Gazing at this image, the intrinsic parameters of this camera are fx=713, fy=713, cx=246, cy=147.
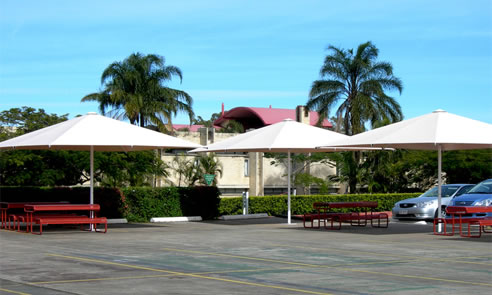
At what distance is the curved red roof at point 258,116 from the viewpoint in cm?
7725

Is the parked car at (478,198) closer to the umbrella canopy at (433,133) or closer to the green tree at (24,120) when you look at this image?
the umbrella canopy at (433,133)

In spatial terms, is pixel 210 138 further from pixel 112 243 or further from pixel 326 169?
pixel 112 243

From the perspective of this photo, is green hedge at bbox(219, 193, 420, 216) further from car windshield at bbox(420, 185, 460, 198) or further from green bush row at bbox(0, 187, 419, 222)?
car windshield at bbox(420, 185, 460, 198)

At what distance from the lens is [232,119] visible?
8162 cm

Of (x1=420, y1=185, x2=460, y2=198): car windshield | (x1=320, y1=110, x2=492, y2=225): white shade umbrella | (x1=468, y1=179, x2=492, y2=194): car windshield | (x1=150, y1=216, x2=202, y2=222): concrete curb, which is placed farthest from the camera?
(x1=420, y1=185, x2=460, y2=198): car windshield

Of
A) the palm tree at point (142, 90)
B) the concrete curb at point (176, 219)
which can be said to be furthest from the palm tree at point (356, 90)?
the concrete curb at point (176, 219)

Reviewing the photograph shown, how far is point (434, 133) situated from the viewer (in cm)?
1748

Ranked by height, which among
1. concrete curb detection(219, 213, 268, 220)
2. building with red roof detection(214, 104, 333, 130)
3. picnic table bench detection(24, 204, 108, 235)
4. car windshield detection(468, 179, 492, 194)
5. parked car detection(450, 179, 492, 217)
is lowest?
concrete curb detection(219, 213, 268, 220)

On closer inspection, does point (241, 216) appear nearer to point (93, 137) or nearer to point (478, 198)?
point (478, 198)

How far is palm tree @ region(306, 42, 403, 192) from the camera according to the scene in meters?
42.8

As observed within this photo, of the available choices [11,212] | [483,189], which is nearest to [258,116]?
[483,189]

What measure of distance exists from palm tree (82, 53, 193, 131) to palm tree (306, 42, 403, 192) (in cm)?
973

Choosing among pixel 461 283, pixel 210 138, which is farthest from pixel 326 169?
pixel 461 283

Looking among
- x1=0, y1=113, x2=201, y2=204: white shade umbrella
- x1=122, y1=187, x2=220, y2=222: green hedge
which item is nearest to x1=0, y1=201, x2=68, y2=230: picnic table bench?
x1=0, y1=113, x2=201, y2=204: white shade umbrella
